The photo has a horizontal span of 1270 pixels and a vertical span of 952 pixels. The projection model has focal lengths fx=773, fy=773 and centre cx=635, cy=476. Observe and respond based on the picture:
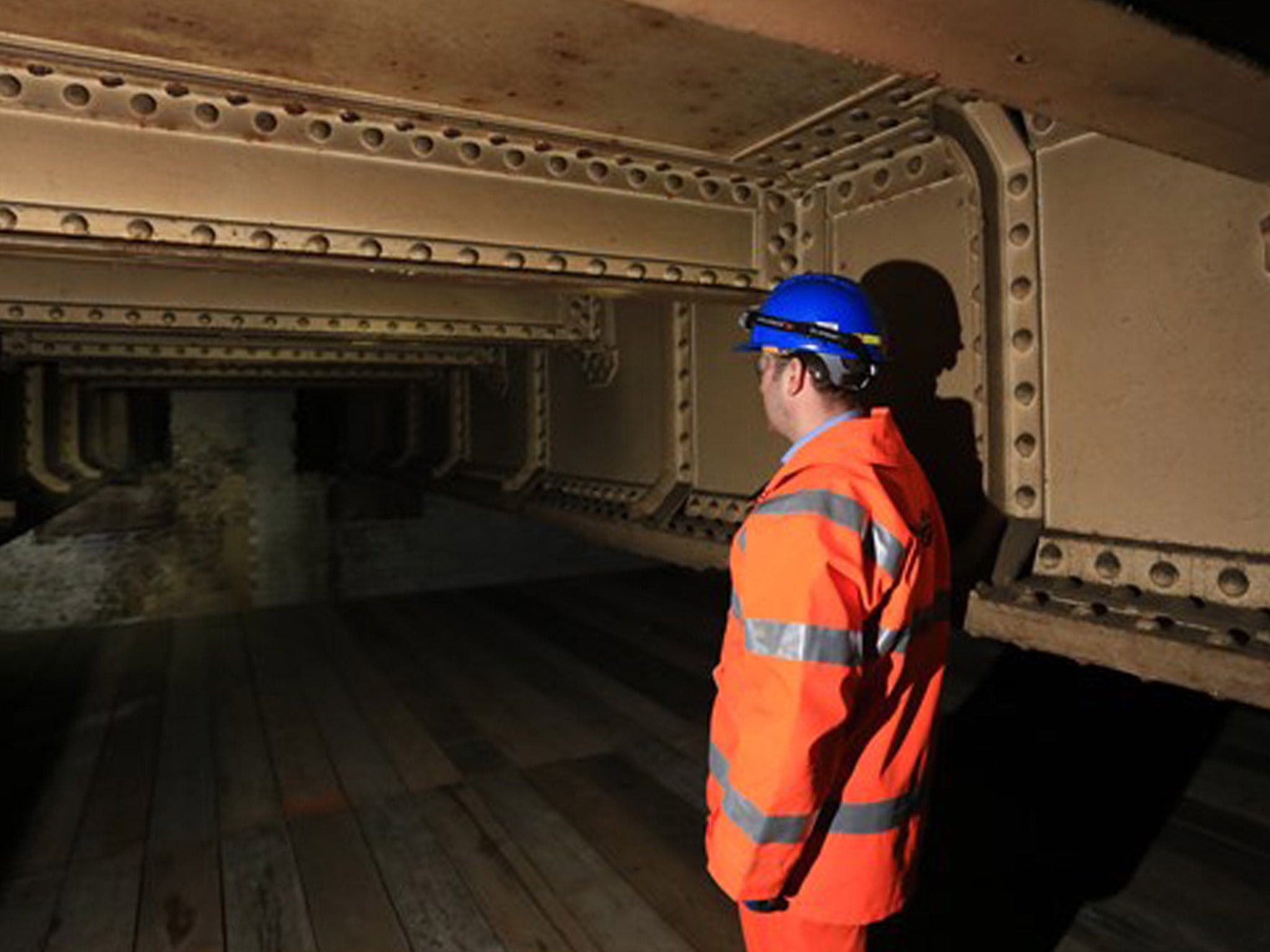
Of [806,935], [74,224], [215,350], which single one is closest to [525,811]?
[806,935]

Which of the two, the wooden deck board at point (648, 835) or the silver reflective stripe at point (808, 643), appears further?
the wooden deck board at point (648, 835)

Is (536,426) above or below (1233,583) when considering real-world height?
above

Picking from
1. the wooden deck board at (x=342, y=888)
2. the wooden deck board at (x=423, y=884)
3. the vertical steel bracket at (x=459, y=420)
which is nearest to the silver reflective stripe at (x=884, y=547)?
the wooden deck board at (x=423, y=884)

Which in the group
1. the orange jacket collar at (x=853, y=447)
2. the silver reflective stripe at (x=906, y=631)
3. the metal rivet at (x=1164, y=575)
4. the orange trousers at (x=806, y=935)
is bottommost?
the orange trousers at (x=806, y=935)

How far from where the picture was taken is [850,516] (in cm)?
151

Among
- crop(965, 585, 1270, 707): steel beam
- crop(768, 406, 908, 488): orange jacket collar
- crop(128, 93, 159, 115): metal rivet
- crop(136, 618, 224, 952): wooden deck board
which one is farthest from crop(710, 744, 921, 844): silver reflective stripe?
crop(128, 93, 159, 115): metal rivet

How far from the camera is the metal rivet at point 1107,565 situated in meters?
2.29

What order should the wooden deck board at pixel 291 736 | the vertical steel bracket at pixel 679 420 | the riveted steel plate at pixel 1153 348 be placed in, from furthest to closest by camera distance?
the vertical steel bracket at pixel 679 420 < the wooden deck board at pixel 291 736 < the riveted steel plate at pixel 1153 348

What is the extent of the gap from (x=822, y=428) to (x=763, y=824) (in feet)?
2.81

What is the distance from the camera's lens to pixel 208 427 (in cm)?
1372

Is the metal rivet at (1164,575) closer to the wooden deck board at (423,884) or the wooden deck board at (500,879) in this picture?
the wooden deck board at (500,879)

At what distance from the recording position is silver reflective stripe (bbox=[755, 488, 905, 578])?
59.4 inches

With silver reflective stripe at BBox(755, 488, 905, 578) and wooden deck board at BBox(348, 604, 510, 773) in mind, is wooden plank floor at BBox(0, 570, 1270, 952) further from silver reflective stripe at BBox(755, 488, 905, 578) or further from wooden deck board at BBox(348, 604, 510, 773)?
silver reflective stripe at BBox(755, 488, 905, 578)

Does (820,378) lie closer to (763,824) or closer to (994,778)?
(763,824)
